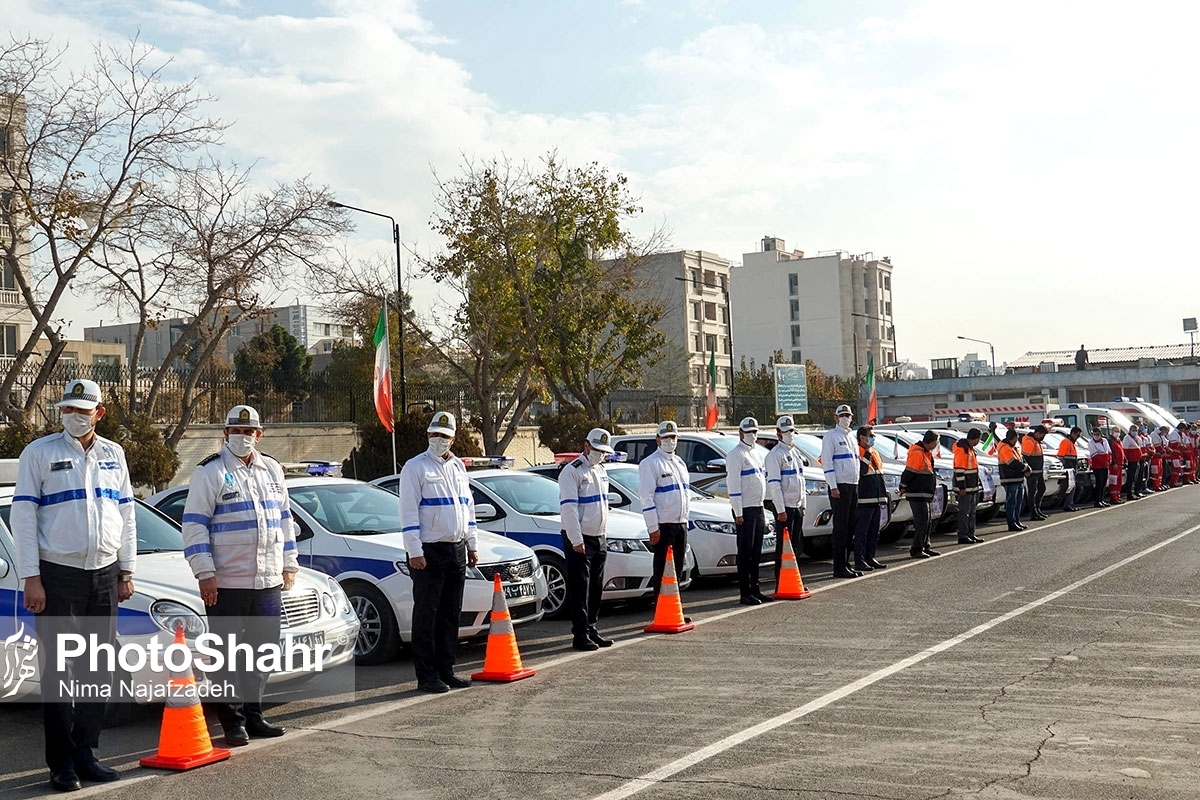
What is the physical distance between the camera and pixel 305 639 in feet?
26.9

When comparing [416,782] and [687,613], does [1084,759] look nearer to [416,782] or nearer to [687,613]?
[416,782]

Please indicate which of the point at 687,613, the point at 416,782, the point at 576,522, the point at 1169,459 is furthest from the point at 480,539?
the point at 1169,459

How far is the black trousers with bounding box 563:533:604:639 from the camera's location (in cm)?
1034

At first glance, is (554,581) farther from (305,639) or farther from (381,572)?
(305,639)

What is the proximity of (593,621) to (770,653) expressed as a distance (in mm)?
1625

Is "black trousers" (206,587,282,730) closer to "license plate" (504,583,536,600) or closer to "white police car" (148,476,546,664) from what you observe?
"white police car" (148,476,546,664)

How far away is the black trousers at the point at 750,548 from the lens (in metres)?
12.8

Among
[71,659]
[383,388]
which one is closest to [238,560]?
[71,659]

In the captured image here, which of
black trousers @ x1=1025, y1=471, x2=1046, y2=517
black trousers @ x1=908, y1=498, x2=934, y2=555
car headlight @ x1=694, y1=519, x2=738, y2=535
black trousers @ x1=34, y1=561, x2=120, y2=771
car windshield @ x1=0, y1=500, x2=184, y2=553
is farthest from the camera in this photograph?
black trousers @ x1=1025, y1=471, x2=1046, y2=517

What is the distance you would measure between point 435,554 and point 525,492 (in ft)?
12.6

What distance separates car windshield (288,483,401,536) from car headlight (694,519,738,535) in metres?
4.06

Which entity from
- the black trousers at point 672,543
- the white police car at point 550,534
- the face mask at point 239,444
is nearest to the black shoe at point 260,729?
the face mask at point 239,444

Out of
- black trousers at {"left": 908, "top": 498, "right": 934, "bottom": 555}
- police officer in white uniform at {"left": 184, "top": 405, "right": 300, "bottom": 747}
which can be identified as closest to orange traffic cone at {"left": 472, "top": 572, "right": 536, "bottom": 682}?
police officer in white uniform at {"left": 184, "top": 405, "right": 300, "bottom": 747}

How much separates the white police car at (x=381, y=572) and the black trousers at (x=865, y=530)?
5923 mm
